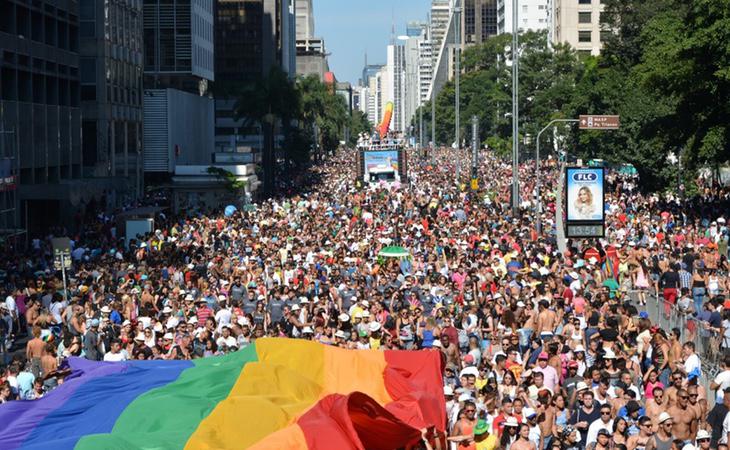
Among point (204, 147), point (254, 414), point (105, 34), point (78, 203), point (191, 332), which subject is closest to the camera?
point (254, 414)

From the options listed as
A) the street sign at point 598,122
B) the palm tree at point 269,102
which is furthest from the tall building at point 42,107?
the palm tree at point 269,102

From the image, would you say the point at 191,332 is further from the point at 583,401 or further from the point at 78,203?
the point at 78,203

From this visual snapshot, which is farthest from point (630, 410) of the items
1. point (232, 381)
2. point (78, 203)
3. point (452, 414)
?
point (78, 203)

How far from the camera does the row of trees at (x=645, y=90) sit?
4703 cm

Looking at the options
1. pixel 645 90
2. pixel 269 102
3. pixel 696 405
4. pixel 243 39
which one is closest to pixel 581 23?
pixel 243 39

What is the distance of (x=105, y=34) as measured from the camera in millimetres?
67438

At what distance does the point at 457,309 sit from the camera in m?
24.3

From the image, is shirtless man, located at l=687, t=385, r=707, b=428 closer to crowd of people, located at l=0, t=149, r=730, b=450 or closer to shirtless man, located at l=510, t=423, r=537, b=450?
crowd of people, located at l=0, t=149, r=730, b=450

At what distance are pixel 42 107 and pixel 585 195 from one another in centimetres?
2670

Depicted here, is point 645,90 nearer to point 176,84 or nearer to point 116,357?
point 116,357

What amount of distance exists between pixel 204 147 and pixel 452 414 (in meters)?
87.0

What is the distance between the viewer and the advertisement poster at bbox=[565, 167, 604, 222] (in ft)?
118

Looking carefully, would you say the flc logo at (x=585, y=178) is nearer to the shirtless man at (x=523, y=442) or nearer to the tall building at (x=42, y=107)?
the tall building at (x=42, y=107)

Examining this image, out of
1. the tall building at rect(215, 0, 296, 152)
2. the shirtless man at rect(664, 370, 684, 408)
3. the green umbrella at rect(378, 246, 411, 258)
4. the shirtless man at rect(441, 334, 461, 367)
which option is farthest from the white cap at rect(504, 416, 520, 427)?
the tall building at rect(215, 0, 296, 152)
